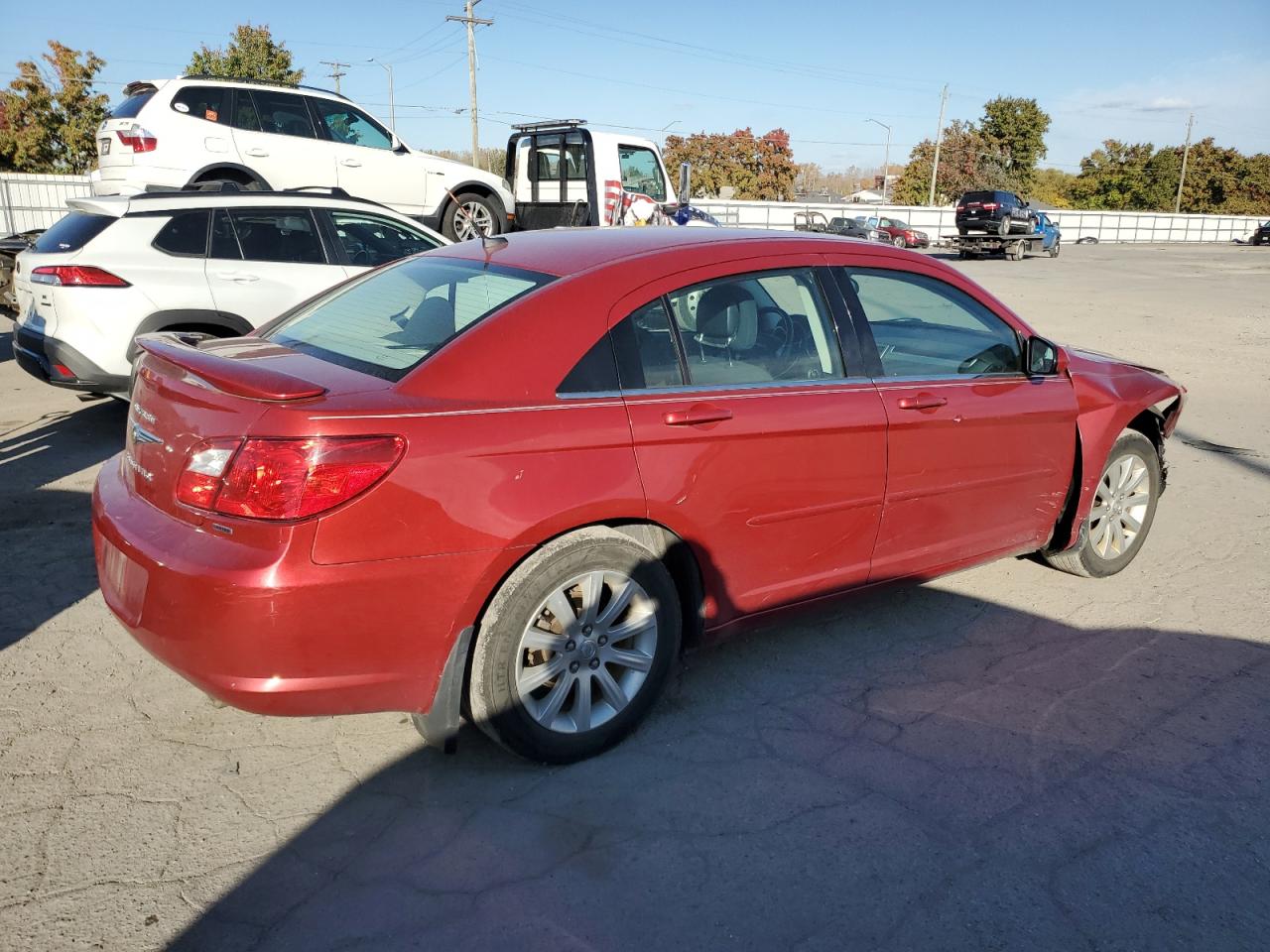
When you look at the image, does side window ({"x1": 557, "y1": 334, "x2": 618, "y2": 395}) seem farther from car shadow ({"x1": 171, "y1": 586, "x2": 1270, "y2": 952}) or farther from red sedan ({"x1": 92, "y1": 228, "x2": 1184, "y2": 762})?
car shadow ({"x1": 171, "y1": 586, "x2": 1270, "y2": 952})

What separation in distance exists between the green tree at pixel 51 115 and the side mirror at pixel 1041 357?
37.7 m

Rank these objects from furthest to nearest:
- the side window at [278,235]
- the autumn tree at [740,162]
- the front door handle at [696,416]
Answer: the autumn tree at [740,162]
the side window at [278,235]
the front door handle at [696,416]

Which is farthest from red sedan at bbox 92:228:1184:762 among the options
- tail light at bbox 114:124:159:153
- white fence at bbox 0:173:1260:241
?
white fence at bbox 0:173:1260:241

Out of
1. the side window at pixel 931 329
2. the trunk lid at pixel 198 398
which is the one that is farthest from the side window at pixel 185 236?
the side window at pixel 931 329

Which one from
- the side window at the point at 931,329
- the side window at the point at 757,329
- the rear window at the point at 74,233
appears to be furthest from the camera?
the rear window at the point at 74,233

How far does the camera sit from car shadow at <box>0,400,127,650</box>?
4387 millimetres

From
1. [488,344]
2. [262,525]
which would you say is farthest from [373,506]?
[488,344]

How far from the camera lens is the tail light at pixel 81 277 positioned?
21.5ft

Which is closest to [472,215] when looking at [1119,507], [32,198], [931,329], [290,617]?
[931,329]

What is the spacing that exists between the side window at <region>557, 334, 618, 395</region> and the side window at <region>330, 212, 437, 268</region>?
4.91 meters

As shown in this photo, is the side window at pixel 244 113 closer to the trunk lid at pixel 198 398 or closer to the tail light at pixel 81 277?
the tail light at pixel 81 277

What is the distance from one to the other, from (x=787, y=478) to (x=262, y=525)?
69.2 inches

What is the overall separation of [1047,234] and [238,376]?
132 feet

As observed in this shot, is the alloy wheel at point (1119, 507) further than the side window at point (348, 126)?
No
